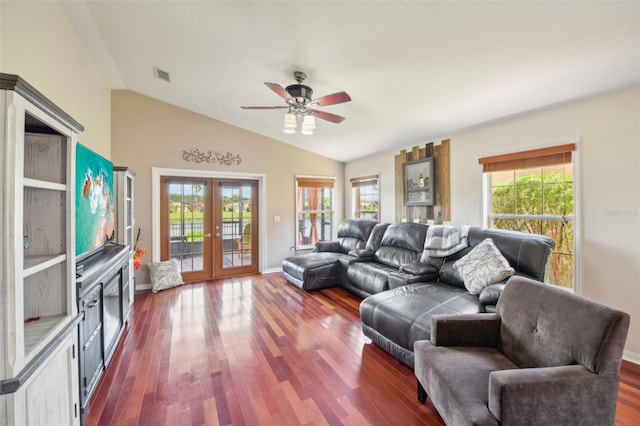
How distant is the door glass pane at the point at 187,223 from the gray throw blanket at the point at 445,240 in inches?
159

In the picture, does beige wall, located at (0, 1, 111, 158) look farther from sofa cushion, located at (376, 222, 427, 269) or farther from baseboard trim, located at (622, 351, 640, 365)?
baseboard trim, located at (622, 351, 640, 365)

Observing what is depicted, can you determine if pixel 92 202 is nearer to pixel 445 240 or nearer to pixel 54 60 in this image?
pixel 54 60

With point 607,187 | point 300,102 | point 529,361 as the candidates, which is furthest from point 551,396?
point 300,102

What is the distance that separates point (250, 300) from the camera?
396 centimetres

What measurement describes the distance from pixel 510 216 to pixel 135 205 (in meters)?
5.69

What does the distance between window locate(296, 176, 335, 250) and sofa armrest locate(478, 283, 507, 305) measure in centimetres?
409

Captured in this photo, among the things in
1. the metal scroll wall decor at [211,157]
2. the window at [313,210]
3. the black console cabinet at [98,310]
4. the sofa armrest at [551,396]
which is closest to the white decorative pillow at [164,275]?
the black console cabinet at [98,310]

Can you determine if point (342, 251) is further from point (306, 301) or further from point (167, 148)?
point (167, 148)

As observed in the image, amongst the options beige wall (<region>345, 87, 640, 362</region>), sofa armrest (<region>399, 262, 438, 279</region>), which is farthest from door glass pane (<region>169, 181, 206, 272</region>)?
beige wall (<region>345, 87, 640, 362</region>)

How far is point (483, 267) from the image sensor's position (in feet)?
8.66

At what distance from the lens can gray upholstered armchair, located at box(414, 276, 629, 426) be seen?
1.24m

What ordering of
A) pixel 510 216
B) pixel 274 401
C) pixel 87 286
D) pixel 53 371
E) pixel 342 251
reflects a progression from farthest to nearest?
pixel 342 251 < pixel 510 216 < pixel 274 401 < pixel 87 286 < pixel 53 371

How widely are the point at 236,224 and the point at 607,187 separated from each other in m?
5.31

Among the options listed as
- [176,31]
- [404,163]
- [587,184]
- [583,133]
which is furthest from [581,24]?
[176,31]
